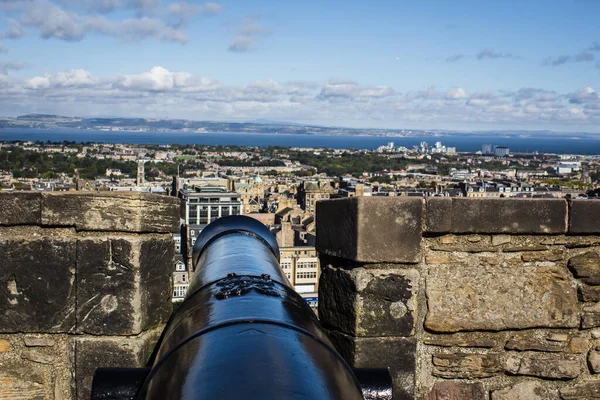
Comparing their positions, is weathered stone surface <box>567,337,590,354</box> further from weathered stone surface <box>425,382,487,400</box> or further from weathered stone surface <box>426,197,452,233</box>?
weathered stone surface <box>426,197,452,233</box>

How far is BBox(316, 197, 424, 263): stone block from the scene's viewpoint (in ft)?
9.18

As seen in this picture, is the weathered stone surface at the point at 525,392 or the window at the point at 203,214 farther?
the window at the point at 203,214

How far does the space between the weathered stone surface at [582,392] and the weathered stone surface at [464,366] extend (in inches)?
11.4

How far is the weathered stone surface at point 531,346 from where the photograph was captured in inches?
115

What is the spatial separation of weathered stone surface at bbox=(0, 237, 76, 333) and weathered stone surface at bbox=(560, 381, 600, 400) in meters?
1.97

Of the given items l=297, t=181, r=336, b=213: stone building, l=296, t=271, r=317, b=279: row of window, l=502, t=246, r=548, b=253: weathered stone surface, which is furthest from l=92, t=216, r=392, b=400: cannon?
l=297, t=181, r=336, b=213: stone building

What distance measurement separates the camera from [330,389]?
4.95 feet

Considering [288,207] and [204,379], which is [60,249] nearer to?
[204,379]

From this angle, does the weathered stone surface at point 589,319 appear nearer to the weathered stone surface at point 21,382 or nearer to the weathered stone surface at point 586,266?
the weathered stone surface at point 586,266

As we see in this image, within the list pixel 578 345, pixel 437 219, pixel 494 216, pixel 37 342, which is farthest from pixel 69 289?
pixel 578 345

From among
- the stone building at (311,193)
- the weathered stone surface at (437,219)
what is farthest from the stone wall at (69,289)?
the stone building at (311,193)

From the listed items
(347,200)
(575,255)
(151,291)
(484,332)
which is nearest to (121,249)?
(151,291)

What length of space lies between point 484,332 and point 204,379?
1732 millimetres

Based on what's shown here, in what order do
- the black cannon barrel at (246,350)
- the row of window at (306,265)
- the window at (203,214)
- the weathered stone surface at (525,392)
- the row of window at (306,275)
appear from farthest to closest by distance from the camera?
the window at (203,214) < the row of window at (306,265) < the row of window at (306,275) < the weathered stone surface at (525,392) < the black cannon barrel at (246,350)
